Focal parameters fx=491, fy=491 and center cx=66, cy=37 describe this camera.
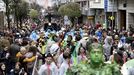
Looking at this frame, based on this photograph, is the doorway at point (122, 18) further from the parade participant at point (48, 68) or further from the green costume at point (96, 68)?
the green costume at point (96, 68)

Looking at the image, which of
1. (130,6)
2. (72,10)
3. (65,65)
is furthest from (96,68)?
(72,10)

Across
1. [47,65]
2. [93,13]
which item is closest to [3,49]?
[47,65]

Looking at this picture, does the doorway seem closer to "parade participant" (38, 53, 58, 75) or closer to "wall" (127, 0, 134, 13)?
"wall" (127, 0, 134, 13)

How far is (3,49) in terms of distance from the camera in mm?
14789

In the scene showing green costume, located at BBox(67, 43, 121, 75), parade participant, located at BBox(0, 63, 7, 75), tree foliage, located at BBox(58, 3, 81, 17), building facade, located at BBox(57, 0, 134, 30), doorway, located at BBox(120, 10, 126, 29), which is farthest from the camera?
tree foliage, located at BBox(58, 3, 81, 17)

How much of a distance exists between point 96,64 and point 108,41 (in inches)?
471

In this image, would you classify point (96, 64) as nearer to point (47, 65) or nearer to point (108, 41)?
point (47, 65)

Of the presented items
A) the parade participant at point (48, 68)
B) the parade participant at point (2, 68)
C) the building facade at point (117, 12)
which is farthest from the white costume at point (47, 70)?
the building facade at point (117, 12)

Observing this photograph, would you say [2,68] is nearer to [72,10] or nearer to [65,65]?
[65,65]

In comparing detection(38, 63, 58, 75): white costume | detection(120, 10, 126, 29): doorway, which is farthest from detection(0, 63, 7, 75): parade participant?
detection(120, 10, 126, 29): doorway

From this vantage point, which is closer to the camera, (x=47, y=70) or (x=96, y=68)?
(x=96, y=68)

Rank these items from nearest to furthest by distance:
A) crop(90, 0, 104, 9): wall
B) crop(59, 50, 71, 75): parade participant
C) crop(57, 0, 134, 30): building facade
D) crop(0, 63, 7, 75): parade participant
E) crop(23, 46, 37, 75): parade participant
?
crop(59, 50, 71, 75): parade participant
crop(23, 46, 37, 75): parade participant
crop(0, 63, 7, 75): parade participant
crop(57, 0, 134, 30): building facade
crop(90, 0, 104, 9): wall

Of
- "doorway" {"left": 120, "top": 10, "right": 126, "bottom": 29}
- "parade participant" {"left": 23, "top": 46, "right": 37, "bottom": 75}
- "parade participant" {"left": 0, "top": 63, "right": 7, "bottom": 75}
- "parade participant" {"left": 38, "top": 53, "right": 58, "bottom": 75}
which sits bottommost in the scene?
"doorway" {"left": 120, "top": 10, "right": 126, "bottom": 29}

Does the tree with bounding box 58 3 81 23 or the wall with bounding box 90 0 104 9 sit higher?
the wall with bounding box 90 0 104 9
